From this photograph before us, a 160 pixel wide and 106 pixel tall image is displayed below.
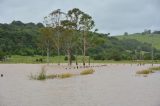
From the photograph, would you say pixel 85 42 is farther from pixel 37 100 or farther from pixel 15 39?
pixel 37 100

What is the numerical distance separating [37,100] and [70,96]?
9.34 ft

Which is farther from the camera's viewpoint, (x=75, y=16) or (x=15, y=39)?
(x=15, y=39)

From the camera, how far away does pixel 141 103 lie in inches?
864

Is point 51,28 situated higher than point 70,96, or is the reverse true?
point 51,28

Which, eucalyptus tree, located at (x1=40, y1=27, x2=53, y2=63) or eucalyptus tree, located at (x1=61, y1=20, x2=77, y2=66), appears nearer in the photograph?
eucalyptus tree, located at (x1=61, y1=20, x2=77, y2=66)

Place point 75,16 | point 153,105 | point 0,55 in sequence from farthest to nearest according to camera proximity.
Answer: point 0,55
point 75,16
point 153,105

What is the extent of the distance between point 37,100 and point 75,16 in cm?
6257

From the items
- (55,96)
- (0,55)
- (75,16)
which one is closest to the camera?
(55,96)

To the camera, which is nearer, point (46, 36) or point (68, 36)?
point (68, 36)

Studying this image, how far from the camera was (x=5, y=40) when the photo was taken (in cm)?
13588

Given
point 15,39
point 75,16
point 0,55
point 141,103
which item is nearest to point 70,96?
point 141,103

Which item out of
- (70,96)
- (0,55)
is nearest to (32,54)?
(0,55)

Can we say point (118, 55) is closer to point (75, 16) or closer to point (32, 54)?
point (32, 54)

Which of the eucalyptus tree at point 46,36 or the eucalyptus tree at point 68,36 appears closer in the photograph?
the eucalyptus tree at point 68,36
